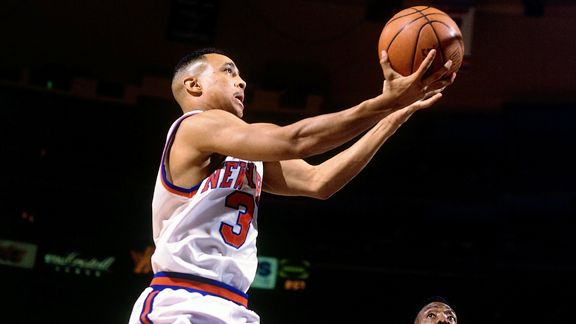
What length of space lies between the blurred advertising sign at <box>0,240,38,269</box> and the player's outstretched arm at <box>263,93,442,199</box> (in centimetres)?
899

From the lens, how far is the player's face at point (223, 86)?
316 cm

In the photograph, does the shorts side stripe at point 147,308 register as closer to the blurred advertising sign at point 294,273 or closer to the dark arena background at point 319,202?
the dark arena background at point 319,202

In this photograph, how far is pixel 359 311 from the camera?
11.6 m

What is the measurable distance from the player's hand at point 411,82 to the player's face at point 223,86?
2.64 ft

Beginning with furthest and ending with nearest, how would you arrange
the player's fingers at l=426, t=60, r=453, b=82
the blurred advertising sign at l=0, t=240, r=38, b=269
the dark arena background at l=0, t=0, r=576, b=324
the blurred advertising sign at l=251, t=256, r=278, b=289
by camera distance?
the blurred advertising sign at l=251, t=256, r=278, b=289 < the blurred advertising sign at l=0, t=240, r=38, b=269 < the dark arena background at l=0, t=0, r=576, b=324 < the player's fingers at l=426, t=60, r=453, b=82

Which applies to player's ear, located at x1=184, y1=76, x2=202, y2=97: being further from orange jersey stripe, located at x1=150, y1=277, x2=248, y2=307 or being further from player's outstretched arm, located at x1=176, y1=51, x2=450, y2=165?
orange jersey stripe, located at x1=150, y1=277, x2=248, y2=307

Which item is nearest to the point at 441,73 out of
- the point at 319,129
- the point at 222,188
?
the point at 319,129

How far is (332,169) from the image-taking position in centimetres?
319

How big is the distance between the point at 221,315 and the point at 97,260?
926 cm

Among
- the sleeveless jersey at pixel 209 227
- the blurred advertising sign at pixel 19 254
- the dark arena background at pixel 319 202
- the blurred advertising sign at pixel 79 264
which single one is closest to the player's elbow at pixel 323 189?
the sleeveless jersey at pixel 209 227

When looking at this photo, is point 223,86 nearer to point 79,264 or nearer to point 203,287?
point 203,287

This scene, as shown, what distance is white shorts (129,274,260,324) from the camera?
2625 millimetres

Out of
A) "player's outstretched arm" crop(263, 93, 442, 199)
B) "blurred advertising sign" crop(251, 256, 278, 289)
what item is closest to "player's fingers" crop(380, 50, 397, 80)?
"player's outstretched arm" crop(263, 93, 442, 199)

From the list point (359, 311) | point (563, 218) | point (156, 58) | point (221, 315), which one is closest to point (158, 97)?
point (156, 58)
